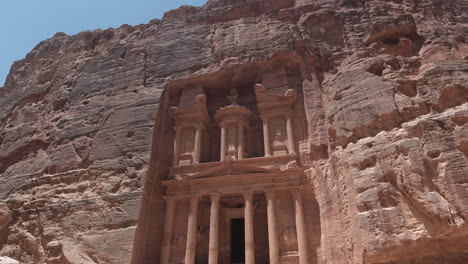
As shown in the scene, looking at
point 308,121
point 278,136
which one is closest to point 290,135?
point 278,136

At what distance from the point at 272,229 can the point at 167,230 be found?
2.72m

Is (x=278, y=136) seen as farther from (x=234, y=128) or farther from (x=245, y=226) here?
(x=245, y=226)

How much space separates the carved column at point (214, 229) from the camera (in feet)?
30.6

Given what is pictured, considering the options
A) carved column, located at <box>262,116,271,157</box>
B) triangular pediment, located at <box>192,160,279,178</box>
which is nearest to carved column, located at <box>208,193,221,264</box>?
triangular pediment, located at <box>192,160,279,178</box>

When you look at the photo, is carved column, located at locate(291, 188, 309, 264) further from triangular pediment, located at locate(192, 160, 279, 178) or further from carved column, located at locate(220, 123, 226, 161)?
carved column, located at locate(220, 123, 226, 161)

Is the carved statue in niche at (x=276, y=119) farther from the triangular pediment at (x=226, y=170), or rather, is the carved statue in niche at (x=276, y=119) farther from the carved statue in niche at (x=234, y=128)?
the triangular pediment at (x=226, y=170)

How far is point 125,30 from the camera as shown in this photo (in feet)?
53.3

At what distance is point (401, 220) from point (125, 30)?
43.6ft

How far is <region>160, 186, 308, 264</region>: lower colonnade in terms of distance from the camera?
9.10 m

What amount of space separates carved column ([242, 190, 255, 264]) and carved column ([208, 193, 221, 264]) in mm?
743

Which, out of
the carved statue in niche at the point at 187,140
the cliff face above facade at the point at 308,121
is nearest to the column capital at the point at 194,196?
the cliff face above facade at the point at 308,121

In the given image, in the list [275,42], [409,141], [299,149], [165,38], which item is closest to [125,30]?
[165,38]

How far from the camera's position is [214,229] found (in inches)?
383

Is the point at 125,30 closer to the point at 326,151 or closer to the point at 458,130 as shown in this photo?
the point at 326,151
